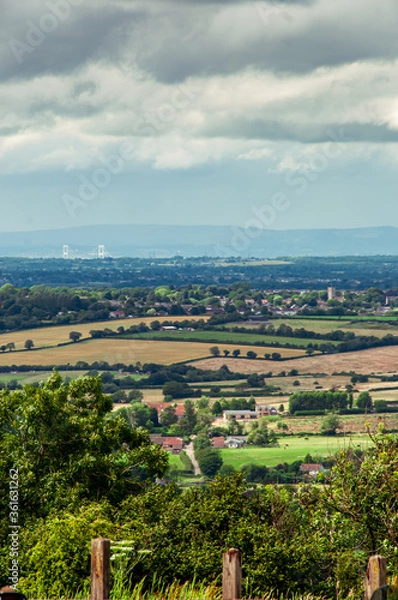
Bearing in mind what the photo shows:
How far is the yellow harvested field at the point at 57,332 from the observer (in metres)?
129

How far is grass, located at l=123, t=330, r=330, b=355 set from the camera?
129875 mm

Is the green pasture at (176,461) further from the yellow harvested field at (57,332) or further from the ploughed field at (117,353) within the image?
the yellow harvested field at (57,332)

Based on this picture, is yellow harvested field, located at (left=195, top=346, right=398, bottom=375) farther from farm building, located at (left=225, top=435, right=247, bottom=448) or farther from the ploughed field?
farm building, located at (left=225, top=435, right=247, bottom=448)

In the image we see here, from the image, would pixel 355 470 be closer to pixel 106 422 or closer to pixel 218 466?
pixel 106 422

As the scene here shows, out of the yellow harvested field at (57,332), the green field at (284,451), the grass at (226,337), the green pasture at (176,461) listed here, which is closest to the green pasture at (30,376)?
the yellow harvested field at (57,332)

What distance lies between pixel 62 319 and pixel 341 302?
61.6 metres

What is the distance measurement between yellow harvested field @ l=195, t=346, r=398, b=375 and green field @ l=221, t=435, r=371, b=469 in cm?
3572

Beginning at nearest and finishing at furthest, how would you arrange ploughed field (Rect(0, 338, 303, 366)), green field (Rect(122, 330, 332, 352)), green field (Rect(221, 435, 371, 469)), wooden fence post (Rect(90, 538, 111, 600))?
wooden fence post (Rect(90, 538, 111, 600))
green field (Rect(221, 435, 371, 469))
ploughed field (Rect(0, 338, 303, 366))
green field (Rect(122, 330, 332, 352))

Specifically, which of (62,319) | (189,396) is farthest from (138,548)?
(62,319)

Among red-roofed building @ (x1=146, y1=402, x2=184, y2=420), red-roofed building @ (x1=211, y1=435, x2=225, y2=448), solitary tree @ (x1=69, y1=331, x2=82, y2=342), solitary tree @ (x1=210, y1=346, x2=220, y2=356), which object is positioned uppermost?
solitary tree @ (x1=69, y1=331, x2=82, y2=342)

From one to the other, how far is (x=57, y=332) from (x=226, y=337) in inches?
924

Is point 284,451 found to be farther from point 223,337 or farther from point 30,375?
point 223,337

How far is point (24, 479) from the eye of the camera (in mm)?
19594

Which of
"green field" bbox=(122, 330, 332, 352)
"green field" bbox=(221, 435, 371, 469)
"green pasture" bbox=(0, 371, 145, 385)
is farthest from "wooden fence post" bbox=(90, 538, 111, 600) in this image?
"green field" bbox=(122, 330, 332, 352)
